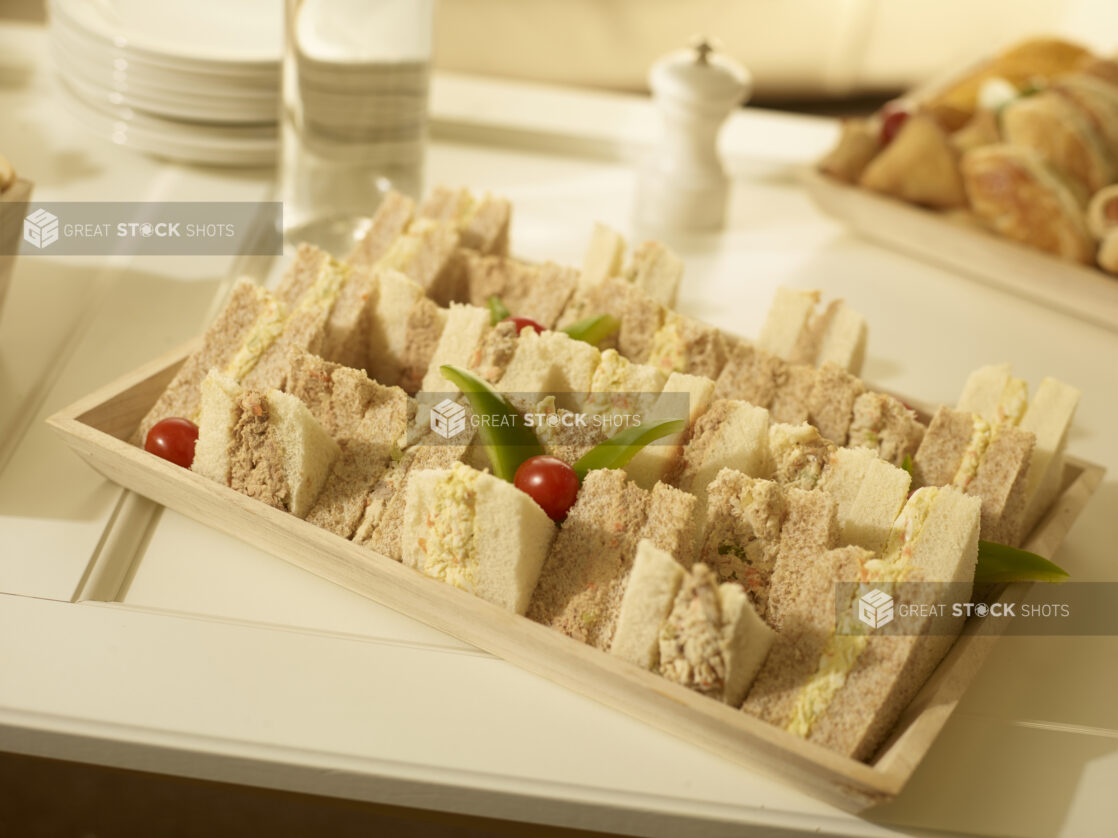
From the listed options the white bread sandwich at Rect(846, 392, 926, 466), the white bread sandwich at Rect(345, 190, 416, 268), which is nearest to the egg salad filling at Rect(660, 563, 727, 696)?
the white bread sandwich at Rect(846, 392, 926, 466)

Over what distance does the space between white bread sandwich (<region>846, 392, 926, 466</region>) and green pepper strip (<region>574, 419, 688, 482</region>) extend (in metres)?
0.31

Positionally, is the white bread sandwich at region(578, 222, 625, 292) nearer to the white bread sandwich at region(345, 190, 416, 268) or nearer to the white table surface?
the white bread sandwich at region(345, 190, 416, 268)

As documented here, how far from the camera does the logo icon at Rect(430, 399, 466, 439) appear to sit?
140 centimetres

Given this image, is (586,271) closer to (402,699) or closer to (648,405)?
(648,405)

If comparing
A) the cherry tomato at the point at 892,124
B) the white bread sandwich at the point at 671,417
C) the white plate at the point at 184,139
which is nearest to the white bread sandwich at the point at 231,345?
the white bread sandwich at the point at 671,417

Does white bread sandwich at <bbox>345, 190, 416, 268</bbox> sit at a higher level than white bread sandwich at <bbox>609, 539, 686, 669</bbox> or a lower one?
higher

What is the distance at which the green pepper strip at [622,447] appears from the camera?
135 centimetres

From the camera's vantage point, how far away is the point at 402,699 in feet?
4.03

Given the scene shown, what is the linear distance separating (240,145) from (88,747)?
1.55 meters

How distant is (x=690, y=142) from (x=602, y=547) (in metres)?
1.33

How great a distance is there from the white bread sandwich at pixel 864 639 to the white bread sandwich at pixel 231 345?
32.0 inches

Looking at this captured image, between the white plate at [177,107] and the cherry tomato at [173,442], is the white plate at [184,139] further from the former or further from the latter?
the cherry tomato at [173,442]

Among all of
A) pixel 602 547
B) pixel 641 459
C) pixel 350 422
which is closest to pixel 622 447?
pixel 641 459

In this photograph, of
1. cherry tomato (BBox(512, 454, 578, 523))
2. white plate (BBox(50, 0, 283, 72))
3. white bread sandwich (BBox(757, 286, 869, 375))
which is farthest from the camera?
white plate (BBox(50, 0, 283, 72))
